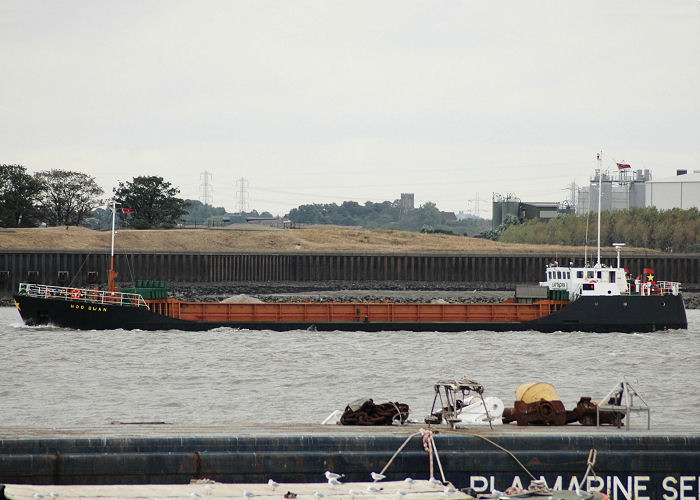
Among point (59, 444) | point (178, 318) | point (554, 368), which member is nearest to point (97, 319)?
point (178, 318)

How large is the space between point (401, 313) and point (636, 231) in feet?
213

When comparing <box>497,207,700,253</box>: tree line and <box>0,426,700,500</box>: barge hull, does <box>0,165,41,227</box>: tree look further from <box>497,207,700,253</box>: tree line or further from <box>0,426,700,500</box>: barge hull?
<box>0,426,700,500</box>: barge hull

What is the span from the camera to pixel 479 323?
46.6 m

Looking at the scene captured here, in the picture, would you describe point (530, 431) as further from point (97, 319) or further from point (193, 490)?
point (97, 319)

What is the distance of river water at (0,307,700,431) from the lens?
24.7 m

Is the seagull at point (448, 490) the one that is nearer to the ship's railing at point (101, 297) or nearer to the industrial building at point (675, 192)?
the ship's railing at point (101, 297)

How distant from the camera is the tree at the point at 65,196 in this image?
108 m

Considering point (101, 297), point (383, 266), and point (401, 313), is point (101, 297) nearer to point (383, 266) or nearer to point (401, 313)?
point (401, 313)

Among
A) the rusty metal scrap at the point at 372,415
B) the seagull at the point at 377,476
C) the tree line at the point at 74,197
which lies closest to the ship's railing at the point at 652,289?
the rusty metal scrap at the point at 372,415

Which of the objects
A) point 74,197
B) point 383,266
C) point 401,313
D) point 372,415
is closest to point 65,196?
point 74,197

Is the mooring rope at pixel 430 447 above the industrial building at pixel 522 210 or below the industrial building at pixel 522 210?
below

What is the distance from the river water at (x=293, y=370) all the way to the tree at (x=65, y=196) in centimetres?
6394

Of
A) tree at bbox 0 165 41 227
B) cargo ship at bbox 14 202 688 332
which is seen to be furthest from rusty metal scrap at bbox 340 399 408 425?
tree at bbox 0 165 41 227

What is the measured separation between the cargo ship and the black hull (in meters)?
0.05
